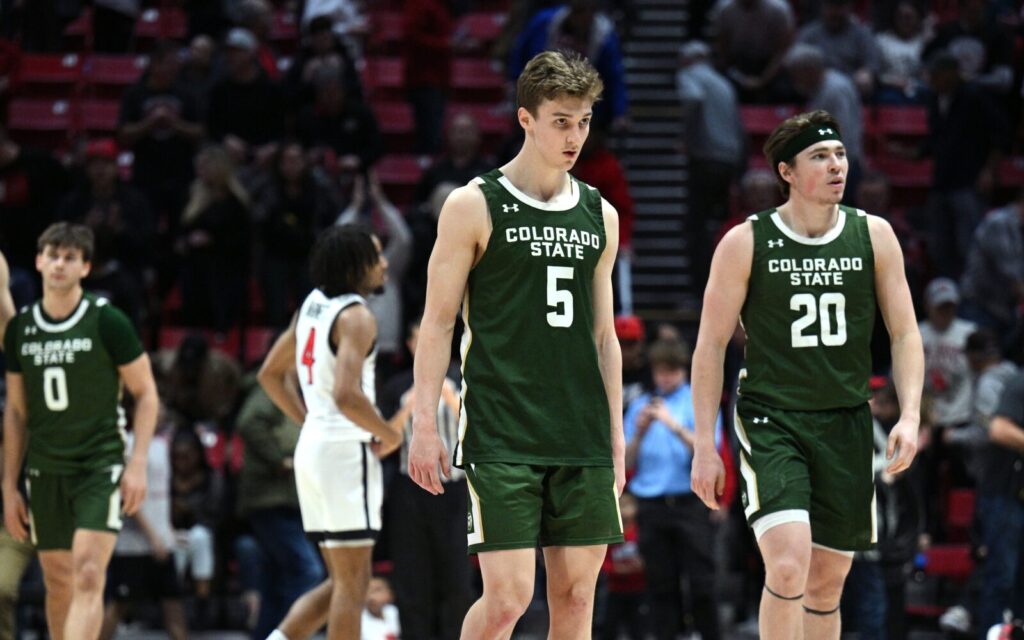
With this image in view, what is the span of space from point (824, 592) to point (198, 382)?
696 cm

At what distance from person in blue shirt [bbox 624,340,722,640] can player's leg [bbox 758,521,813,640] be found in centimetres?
409

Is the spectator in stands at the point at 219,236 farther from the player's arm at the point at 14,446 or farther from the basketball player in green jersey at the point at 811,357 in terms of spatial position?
the basketball player in green jersey at the point at 811,357

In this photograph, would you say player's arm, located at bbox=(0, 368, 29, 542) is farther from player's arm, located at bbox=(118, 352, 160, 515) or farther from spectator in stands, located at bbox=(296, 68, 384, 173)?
spectator in stands, located at bbox=(296, 68, 384, 173)

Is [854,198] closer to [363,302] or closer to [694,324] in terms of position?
[694,324]

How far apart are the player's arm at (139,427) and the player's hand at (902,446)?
3716 millimetres

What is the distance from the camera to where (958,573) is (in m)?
12.2

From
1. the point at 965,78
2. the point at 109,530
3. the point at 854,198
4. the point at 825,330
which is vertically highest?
the point at 965,78

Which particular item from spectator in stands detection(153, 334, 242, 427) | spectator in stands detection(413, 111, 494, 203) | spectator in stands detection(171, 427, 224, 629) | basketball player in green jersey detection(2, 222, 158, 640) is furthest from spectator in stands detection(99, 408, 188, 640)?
A: spectator in stands detection(413, 111, 494, 203)

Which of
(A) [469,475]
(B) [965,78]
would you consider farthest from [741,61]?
(A) [469,475]

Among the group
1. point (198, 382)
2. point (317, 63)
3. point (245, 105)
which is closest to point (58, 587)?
point (198, 382)

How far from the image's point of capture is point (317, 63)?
14.9 m

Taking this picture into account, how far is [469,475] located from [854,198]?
28.1ft

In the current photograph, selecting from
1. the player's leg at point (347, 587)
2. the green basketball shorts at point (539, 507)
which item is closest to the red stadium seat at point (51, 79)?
the player's leg at point (347, 587)

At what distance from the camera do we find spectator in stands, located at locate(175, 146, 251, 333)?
45.2ft
